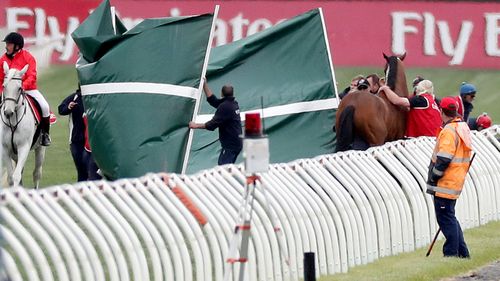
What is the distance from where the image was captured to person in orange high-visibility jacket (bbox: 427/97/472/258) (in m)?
13.7

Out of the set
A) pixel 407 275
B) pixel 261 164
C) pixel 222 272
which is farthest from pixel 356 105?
pixel 261 164

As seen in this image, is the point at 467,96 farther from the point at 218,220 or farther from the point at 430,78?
the point at 430,78

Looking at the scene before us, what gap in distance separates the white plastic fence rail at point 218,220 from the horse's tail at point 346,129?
7.11 ft

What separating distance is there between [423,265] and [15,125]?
335 inches

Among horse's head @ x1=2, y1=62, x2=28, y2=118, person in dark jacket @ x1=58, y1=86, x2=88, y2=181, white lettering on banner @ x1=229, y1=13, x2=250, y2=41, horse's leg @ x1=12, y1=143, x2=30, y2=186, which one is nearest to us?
horse's head @ x1=2, y1=62, x2=28, y2=118

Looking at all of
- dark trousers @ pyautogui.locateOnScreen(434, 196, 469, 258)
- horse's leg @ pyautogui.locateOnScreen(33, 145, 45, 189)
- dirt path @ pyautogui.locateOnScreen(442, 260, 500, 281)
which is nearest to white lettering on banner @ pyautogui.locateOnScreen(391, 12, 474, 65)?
horse's leg @ pyautogui.locateOnScreen(33, 145, 45, 189)

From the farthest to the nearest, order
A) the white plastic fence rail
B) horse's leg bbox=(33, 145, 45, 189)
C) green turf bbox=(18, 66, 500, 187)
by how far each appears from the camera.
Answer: green turf bbox=(18, 66, 500, 187) < horse's leg bbox=(33, 145, 45, 189) < the white plastic fence rail

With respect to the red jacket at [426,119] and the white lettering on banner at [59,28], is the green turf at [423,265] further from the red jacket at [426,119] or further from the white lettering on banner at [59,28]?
the white lettering on banner at [59,28]

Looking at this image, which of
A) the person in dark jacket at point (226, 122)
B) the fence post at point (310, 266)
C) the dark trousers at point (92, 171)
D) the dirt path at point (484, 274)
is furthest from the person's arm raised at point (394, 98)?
the fence post at point (310, 266)

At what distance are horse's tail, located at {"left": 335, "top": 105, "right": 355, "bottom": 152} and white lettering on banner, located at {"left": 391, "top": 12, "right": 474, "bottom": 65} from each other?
12.6 meters

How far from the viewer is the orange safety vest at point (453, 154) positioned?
539 inches

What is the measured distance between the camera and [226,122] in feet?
64.5

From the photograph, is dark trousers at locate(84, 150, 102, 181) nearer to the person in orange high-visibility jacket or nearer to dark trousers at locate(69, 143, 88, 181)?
dark trousers at locate(69, 143, 88, 181)

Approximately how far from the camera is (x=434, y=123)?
18.7 m
